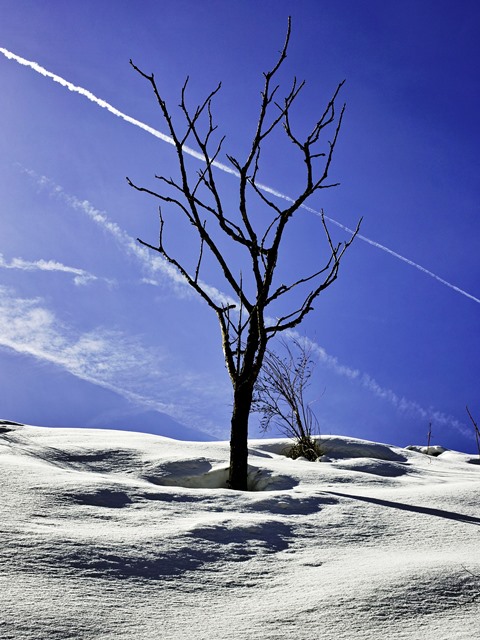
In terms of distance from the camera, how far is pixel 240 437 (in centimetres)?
305

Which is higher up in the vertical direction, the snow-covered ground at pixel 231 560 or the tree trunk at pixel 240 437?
the tree trunk at pixel 240 437

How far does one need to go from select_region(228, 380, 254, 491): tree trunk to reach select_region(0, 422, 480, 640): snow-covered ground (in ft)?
0.59

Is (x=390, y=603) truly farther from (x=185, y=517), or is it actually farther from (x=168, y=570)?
(x=185, y=517)

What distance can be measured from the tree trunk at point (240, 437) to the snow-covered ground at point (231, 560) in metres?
0.18

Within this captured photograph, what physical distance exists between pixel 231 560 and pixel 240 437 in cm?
143

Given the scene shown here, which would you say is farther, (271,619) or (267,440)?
(267,440)

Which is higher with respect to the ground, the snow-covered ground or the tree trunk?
the tree trunk

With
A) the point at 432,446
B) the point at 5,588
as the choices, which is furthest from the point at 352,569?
the point at 432,446

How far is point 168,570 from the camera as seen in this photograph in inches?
59.1

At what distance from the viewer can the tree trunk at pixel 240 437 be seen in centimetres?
297

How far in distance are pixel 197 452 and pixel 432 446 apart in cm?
337

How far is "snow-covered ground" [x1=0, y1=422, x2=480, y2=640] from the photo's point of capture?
47.9 inches

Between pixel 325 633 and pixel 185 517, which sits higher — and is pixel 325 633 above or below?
below

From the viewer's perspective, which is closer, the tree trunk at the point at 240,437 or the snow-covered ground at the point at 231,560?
the snow-covered ground at the point at 231,560
